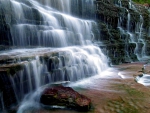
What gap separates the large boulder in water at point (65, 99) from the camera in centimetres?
A: 532

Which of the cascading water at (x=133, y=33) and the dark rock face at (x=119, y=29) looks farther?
the cascading water at (x=133, y=33)

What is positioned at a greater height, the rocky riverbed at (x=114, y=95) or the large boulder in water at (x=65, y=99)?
the large boulder in water at (x=65, y=99)

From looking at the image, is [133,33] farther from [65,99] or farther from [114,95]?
[65,99]

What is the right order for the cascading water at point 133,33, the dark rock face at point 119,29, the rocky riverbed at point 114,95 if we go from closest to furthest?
1. the rocky riverbed at point 114,95
2. the dark rock face at point 119,29
3. the cascading water at point 133,33

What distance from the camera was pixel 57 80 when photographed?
7344 millimetres

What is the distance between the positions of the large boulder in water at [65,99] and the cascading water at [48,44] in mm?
738

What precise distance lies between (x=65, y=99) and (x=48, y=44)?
4424mm

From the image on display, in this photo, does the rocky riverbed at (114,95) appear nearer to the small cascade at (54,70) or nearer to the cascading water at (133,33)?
the small cascade at (54,70)

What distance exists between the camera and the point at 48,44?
30.9ft

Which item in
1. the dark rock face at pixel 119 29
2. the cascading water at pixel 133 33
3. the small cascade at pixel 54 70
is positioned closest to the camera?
the small cascade at pixel 54 70

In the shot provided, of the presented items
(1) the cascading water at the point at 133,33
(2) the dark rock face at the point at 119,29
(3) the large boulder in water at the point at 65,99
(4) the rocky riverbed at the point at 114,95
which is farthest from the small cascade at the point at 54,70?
(1) the cascading water at the point at 133,33

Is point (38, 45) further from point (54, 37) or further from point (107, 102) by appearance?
point (107, 102)

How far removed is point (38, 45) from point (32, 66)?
10.1 ft

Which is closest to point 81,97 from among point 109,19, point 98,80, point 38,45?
point 98,80
